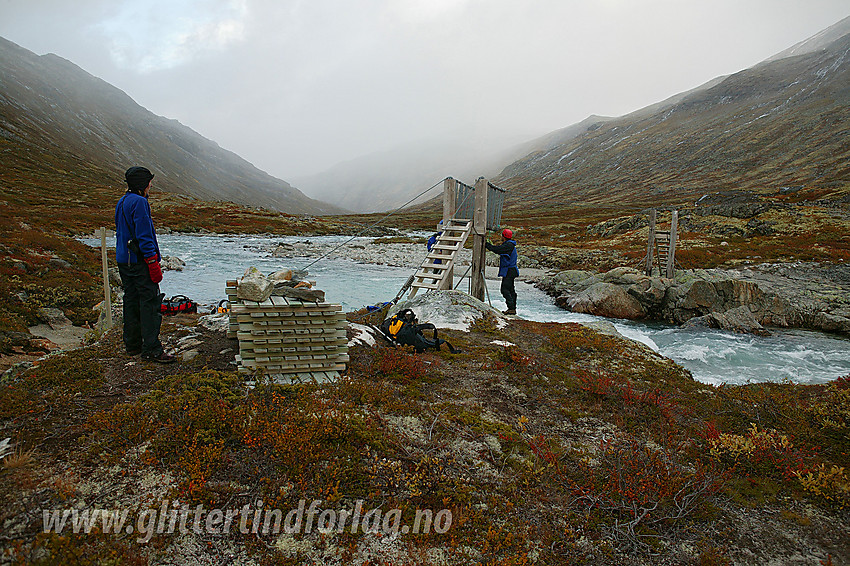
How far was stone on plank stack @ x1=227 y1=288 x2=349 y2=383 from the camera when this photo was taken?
6891 millimetres

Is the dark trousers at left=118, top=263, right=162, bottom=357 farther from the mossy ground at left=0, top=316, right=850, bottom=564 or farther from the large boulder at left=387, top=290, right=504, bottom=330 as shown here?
the large boulder at left=387, top=290, right=504, bottom=330

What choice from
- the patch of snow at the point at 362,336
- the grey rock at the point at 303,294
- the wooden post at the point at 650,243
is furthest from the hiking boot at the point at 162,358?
the wooden post at the point at 650,243

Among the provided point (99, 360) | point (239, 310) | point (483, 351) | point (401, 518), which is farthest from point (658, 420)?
point (99, 360)

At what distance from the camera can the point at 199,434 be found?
4887mm

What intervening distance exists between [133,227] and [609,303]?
1955 centimetres

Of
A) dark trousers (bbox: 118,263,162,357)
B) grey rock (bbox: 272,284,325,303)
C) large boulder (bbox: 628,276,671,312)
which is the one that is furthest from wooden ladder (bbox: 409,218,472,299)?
large boulder (bbox: 628,276,671,312)

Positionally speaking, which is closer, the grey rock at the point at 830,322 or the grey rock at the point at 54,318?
the grey rock at the point at 54,318

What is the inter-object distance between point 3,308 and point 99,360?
786 centimetres

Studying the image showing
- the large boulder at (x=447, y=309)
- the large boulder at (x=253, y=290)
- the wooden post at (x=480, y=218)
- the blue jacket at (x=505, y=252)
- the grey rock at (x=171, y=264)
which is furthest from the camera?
the grey rock at (x=171, y=264)

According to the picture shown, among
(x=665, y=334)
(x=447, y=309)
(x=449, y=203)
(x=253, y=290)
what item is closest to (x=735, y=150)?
(x=665, y=334)

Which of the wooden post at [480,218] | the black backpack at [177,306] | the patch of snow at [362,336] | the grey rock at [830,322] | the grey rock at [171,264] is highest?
the wooden post at [480,218]

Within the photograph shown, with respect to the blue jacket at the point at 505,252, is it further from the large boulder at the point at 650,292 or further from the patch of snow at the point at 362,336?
the large boulder at the point at 650,292

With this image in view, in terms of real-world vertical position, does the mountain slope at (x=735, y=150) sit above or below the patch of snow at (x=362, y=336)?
above

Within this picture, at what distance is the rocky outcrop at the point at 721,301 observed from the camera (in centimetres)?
1789
